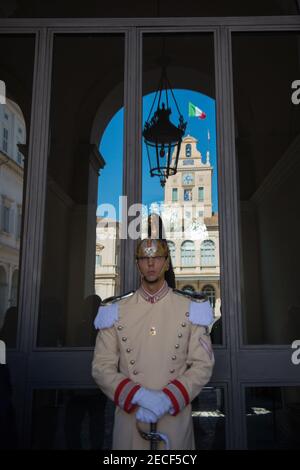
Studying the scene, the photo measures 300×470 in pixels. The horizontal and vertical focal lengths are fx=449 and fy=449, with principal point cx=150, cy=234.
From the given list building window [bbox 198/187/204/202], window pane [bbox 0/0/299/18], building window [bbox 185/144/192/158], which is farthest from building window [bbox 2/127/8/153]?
building window [bbox 198/187/204/202]

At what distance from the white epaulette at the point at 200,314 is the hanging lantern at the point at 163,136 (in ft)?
5.55

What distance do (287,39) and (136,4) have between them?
1481 millimetres

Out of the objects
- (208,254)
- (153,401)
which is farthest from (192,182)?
(153,401)

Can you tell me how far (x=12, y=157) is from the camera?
165 inches

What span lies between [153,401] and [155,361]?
0.24m

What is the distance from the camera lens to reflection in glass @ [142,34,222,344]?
148 inches

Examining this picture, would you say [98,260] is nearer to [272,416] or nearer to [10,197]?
[10,197]

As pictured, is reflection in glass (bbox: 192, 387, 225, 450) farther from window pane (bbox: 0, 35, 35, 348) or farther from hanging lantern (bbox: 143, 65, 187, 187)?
hanging lantern (bbox: 143, 65, 187, 187)

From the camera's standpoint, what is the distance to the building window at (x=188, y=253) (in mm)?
3801

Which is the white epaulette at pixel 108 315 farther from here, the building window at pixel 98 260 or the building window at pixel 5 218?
the building window at pixel 5 218

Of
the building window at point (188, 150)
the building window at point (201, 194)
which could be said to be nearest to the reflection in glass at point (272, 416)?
the building window at point (201, 194)

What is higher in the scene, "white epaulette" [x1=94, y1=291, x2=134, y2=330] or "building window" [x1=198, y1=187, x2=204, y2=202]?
"building window" [x1=198, y1=187, x2=204, y2=202]

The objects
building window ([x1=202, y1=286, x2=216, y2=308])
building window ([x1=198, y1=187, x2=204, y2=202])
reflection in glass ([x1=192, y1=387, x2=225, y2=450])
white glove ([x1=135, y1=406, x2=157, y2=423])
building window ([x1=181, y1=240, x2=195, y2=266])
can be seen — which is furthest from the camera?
building window ([x1=198, y1=187, x2=204, y2=202])
